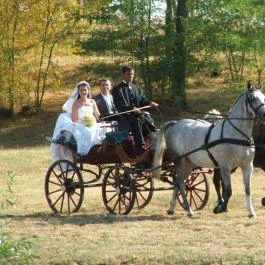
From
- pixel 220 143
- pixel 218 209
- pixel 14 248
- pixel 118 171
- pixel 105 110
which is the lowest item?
pixel 218 209

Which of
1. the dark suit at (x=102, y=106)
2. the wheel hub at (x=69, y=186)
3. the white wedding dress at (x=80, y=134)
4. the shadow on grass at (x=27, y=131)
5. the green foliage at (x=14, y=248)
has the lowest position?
the shadow on grass at (x=27, y=131)

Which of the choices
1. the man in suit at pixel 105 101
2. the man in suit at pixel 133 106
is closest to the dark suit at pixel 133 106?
the man in suit at pixel 133 106

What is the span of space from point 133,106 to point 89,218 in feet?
5.80

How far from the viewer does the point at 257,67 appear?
980 inches

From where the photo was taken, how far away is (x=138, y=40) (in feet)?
85.5

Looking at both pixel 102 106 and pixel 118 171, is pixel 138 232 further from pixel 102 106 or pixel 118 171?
pixel 102 106

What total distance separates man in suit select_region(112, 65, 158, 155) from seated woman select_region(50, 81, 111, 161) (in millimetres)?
450

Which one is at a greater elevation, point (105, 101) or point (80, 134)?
point (105, 101)

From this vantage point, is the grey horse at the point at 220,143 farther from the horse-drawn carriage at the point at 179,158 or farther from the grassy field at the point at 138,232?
the grassy field at the point at 138,232

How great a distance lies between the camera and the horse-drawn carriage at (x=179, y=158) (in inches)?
416

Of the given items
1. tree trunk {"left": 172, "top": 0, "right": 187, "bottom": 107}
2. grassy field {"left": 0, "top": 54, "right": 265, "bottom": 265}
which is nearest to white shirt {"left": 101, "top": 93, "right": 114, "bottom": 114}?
grassy field {"left": 0, "top": 54, "right": 265, "bottom": 265}

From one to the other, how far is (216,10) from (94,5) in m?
4.33

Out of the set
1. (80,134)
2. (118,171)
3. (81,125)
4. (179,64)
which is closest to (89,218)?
(118,171)

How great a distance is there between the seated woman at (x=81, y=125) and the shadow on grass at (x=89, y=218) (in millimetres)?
960
